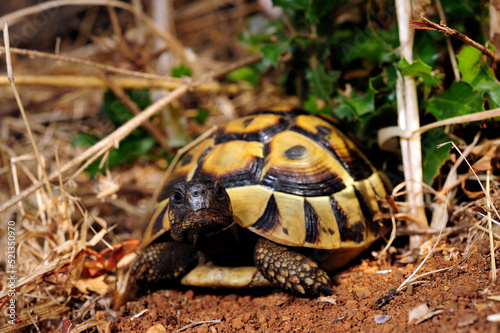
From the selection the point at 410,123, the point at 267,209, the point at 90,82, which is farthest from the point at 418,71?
the point at 90,82

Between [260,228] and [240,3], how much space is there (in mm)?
4432

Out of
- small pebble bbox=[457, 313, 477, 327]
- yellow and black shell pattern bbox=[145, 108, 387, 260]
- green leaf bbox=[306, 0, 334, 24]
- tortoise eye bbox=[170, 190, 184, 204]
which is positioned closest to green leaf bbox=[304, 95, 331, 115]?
yellow and black shell pattern bbox=[145, 108, 387, 260]

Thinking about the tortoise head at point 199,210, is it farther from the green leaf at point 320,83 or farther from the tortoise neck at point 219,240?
the green leaf at point 320,83

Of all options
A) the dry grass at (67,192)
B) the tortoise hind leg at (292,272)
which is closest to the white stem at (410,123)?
the tortoise hind leg at (292,272)

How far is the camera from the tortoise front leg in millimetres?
2289

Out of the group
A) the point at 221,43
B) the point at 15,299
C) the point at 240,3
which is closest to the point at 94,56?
the point at 221,43

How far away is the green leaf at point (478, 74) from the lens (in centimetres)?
210

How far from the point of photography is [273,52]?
2.78 meters

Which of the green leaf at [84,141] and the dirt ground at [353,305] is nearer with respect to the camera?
the dirt ground at [353,305]

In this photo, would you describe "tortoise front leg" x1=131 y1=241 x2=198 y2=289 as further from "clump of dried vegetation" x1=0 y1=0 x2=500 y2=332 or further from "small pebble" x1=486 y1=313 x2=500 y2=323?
"small pebble" x1=486 y1=313 x2=500 y2=323

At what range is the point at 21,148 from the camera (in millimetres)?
4262

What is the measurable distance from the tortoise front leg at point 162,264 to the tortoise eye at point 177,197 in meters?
0.47

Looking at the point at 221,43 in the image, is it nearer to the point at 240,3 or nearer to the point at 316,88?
the point at 240,3

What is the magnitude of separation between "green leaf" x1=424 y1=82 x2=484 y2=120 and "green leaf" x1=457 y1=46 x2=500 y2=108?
0.04m
